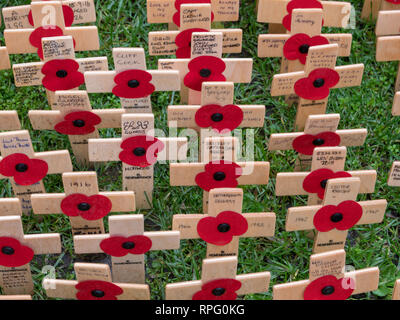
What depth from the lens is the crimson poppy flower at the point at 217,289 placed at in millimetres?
1944

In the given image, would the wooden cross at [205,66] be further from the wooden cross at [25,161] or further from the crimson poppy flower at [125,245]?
the crimson poppy flower at [125,245]

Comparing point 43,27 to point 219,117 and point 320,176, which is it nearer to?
point 219,117

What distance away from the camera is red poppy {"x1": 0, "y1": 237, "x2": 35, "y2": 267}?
198cm

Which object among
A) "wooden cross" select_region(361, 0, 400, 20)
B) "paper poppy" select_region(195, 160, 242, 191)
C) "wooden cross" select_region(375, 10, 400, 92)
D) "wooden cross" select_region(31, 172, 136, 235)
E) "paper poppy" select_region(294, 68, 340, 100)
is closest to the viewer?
"wooden cross" select_region(31, 172, 136, 235)

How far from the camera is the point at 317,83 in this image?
2.39 meters

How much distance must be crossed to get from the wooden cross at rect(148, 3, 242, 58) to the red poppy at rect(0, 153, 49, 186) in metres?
0.67

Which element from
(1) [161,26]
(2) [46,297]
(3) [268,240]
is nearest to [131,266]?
(2) [46,297]

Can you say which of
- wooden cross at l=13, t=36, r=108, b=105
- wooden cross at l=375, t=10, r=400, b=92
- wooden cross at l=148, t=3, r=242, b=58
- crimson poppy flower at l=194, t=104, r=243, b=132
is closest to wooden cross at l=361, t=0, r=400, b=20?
wooden cross at l=375, t=10, r=400, b=92

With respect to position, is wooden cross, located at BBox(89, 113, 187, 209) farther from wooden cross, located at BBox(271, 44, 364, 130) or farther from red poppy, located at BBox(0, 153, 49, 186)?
wooden cross, located at BBox(271, 44, 364, 130)

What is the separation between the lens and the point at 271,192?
247cm

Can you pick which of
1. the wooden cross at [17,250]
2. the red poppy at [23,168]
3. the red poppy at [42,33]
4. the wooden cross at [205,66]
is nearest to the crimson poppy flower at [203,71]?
the wooden cross at [205,66]

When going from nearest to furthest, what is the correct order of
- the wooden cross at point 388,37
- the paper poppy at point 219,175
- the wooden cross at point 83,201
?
1. the wooden cross at point 83,201
2. the paper poppy at point 219,175
3. the wooden cross at point 388,37

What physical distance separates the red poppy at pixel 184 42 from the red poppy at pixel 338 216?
0.82 meters

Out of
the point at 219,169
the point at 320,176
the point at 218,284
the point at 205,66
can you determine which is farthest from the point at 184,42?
the point at 218,284
